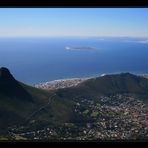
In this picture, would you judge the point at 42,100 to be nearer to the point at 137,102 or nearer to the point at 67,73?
the point at 137,102

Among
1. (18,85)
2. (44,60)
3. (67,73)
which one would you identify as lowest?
(18,85)

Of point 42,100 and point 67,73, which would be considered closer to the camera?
point 42,100

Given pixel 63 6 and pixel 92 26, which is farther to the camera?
pixel 92 26
